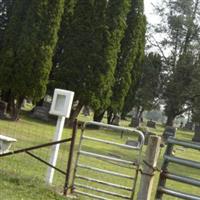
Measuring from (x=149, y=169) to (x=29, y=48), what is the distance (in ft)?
72.8

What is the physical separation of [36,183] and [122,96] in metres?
30.5

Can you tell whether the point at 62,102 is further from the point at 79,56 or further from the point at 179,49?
the point at 179,49

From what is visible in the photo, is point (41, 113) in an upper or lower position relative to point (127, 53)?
lower

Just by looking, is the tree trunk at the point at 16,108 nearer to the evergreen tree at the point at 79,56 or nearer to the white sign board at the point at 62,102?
the evergreen tree at the point at 79,56

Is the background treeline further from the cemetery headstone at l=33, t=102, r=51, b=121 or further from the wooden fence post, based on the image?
the wooden fence post

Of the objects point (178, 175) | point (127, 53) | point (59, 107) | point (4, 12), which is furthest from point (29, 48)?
point (178, 175)

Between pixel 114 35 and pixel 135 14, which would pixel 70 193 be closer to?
pixel 114 35

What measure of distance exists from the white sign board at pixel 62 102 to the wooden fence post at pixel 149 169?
2.19 meters

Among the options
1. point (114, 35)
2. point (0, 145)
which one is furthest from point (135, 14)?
point (0, 145)

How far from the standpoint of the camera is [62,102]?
10383 mm

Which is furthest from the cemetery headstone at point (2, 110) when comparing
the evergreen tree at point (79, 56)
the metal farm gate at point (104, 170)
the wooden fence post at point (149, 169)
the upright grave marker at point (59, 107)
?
the wooden fence post at point (149, 169)

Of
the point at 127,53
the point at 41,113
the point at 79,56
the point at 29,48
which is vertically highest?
the point at 127,53

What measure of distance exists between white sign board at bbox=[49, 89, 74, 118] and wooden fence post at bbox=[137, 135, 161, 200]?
219cm

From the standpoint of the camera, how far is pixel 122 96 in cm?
4031
